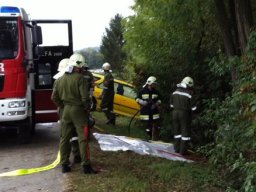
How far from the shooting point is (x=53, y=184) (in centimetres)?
719

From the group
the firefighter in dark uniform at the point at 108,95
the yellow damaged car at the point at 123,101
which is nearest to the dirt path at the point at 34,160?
the firefighter in dark uniform at the point at 108,95

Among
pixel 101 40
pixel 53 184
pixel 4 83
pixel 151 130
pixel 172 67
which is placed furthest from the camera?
pixel 101 40

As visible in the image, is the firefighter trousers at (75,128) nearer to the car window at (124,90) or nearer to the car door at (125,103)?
the car door at (125,103)

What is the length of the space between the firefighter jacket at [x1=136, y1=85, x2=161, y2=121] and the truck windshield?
3.75 meters

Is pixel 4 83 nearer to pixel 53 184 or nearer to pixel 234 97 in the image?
pixel 53 184

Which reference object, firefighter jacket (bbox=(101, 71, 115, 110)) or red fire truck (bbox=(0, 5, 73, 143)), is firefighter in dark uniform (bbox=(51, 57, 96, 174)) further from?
firefighter jacket (bbox=(101, 71, 115, 110))

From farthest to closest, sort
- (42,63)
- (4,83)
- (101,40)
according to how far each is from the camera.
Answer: (101,40), (42,63), (4,83)

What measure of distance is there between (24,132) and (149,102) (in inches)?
130

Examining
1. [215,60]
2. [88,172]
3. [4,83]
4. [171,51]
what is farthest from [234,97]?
[171,51]

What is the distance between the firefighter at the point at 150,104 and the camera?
12398mm

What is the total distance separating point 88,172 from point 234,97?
2.55 m

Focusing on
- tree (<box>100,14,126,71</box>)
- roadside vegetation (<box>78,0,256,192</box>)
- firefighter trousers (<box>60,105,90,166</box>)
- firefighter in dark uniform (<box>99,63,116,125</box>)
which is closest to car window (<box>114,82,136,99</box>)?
roadside vegetation (<box>78,0,256,192</box>)

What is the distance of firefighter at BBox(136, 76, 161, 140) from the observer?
40.7 feet

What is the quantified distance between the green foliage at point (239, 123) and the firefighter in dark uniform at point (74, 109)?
196cm
